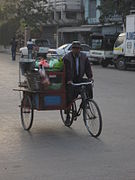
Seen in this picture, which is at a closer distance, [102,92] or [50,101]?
[50,101]

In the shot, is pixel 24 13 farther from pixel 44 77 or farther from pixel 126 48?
pixel 44 77

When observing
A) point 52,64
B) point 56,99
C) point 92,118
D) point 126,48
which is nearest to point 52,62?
point 52,64

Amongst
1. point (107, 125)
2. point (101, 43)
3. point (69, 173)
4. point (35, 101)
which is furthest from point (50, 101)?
point (101, 43)

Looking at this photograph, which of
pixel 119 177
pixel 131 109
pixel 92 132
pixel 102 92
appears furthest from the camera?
pixel 102 92

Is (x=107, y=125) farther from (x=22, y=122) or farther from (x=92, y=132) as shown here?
(x=22, y=122)

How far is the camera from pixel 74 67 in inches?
336

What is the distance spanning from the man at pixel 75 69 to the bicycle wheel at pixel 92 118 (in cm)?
35

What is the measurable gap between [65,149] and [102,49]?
23.4 m

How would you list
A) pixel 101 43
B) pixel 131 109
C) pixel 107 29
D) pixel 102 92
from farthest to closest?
1. pixel 107 29
2. pixel 101 43
3. pixel 102 92
4. pixel 131 109

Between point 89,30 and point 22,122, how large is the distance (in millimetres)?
33916

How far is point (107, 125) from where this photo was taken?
9242mm

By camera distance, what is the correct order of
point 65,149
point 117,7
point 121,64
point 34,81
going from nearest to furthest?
point 65,149 → point 34,81 → point 121,64 → point 117,7

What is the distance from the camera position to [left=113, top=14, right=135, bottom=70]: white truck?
2684 centimetres

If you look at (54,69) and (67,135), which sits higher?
(54,69)
